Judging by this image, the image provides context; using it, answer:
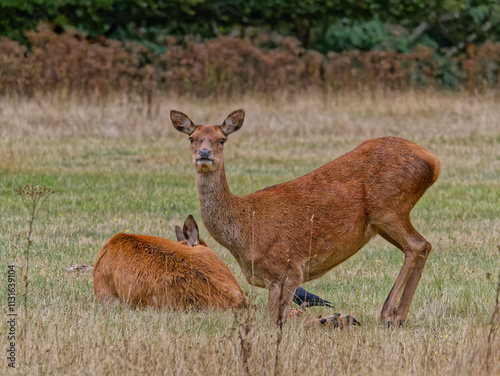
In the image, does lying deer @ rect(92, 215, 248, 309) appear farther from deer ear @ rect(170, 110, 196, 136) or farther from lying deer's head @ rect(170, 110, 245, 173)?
deer ear @ rect(170, 110, 196, 136)

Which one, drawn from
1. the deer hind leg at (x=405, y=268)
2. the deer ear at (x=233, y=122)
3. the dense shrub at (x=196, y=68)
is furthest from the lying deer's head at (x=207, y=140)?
the dense shrub at (x=196, y=68)

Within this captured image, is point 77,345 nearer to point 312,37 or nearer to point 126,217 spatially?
point 126,217

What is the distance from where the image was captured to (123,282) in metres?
6.71

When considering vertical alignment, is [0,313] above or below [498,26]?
below

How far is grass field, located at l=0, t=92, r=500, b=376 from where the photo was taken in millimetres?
5488

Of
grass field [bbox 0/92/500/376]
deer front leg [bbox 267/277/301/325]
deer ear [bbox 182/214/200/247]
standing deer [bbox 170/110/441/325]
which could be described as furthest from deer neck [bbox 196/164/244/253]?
deer ear [bbox 182/214/200/247]

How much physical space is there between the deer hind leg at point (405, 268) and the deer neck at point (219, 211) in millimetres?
1103

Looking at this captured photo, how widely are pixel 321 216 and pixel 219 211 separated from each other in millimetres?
775

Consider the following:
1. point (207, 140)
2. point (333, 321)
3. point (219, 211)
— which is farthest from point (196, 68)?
point (333, 321)

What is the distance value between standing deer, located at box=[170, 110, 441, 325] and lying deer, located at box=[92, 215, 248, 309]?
0.76ft

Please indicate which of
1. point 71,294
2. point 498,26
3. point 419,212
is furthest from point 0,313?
point 498,26

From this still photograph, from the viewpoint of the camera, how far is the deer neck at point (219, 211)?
271 inches

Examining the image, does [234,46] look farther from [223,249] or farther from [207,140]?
[207,140]

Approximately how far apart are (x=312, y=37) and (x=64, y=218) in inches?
808
